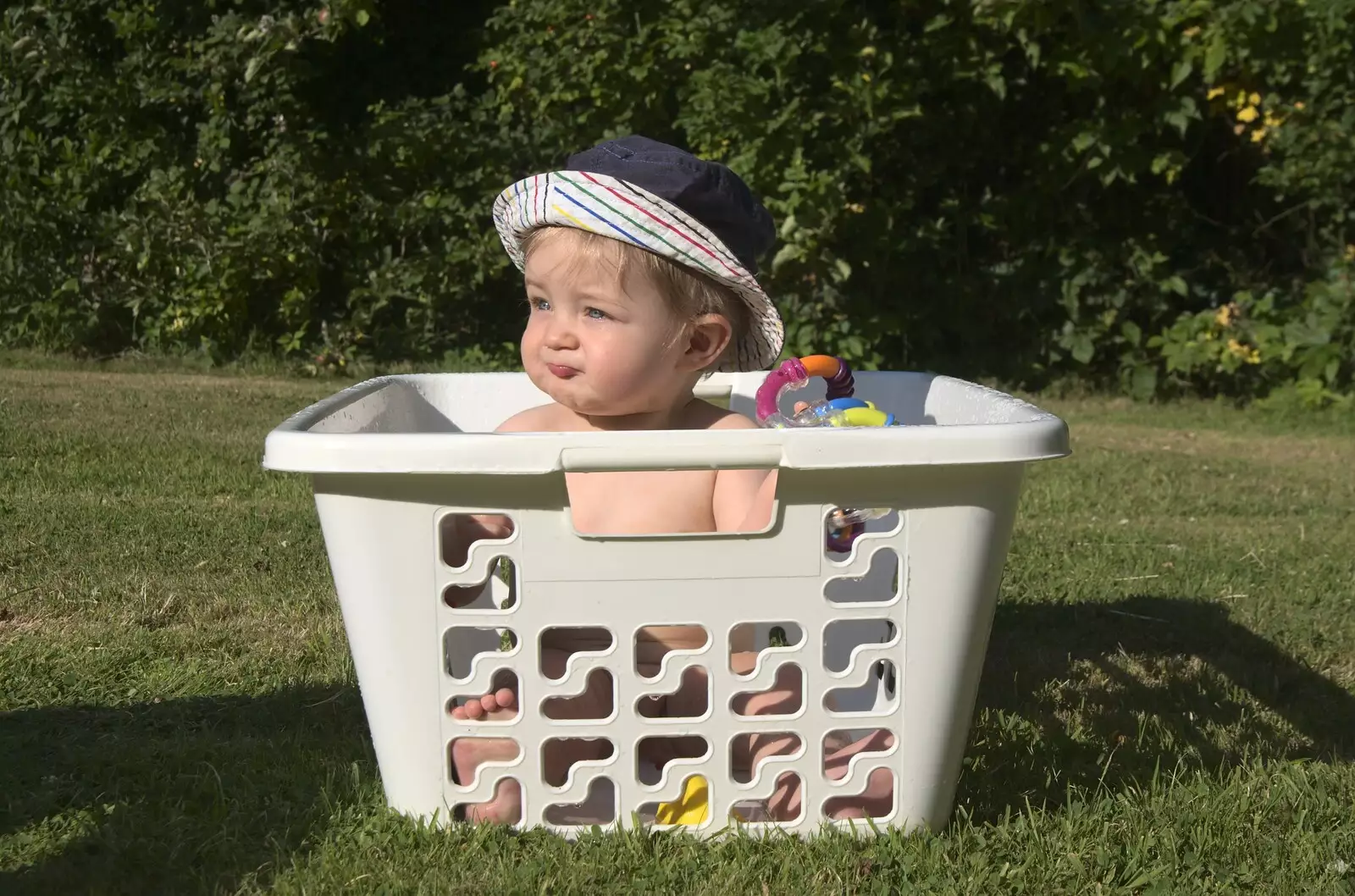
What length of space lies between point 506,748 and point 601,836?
0.15m

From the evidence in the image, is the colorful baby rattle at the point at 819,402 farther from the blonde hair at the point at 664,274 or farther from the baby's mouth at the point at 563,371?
the baby's mouth at the point at 563,371

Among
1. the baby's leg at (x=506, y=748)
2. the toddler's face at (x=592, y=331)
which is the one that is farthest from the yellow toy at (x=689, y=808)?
the toddler's face at (x=592, y=331)

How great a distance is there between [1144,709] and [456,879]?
1.22 metres

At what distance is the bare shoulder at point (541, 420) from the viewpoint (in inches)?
87.0

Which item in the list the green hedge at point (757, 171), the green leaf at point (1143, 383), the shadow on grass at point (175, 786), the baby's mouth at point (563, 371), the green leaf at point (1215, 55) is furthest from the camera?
the green leaf at point (1143, 383)

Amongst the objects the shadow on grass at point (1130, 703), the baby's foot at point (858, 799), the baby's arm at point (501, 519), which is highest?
the baby's arm at point (501, 519)

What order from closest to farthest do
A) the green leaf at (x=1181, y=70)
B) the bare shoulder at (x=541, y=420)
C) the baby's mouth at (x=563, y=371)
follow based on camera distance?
1. the baby's mouth at (x=563, y=371)
2. the bare shoulder at (x=541, y=420)
3. the green leaf at (x=1181, y=70)

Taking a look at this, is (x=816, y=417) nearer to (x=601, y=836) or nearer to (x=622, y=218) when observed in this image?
(x=622, y=218)

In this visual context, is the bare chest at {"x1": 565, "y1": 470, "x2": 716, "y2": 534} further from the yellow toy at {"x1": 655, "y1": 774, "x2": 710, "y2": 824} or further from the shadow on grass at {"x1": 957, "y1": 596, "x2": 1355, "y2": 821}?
the shadow on grass at {"x1": 957, "y1": 596, "x2": 1355, "y2": 821}

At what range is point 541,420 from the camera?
2.22 meters

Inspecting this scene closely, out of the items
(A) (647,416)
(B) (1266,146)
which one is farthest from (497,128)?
(A) (647,416)

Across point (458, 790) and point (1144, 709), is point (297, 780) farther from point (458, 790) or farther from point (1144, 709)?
point (1144, 709)

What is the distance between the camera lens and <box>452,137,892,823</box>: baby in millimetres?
1817

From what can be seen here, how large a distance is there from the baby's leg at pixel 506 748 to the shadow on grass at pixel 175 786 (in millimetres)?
213
